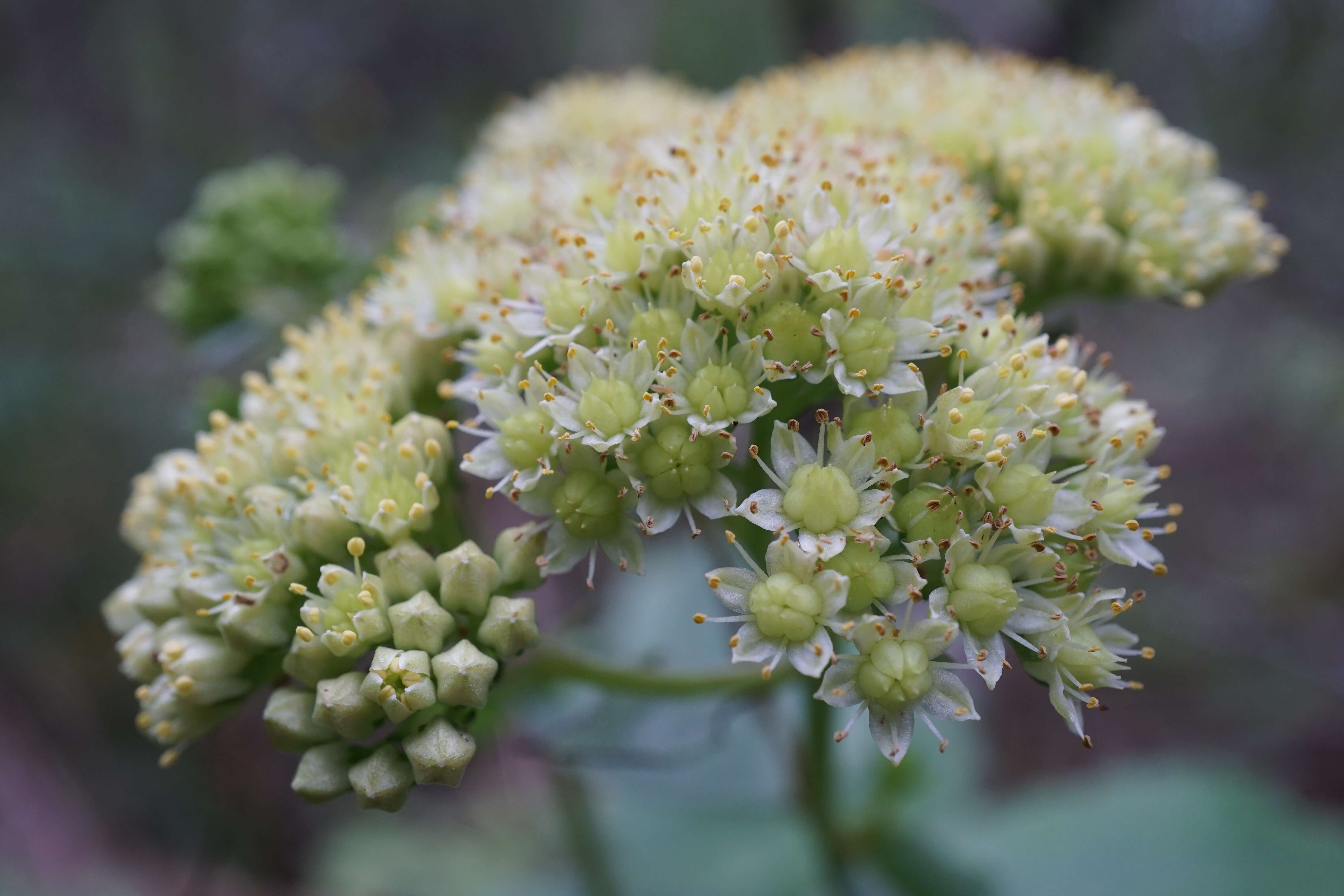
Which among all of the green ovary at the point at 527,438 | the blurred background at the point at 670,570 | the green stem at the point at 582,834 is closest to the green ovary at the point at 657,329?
the green ovary at the point at 527,438

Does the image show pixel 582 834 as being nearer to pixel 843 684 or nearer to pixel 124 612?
pixel 124 612

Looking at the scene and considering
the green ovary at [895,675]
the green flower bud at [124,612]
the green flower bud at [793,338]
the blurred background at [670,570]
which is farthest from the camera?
the blurred background at [670,570]

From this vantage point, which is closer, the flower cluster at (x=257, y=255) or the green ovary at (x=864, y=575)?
the green ovary at (x=864, y=575)

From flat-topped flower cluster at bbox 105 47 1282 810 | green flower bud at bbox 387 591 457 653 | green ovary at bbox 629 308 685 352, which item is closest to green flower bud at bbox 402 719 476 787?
flat-topped flower cluster at bbox 105 47 1282 810

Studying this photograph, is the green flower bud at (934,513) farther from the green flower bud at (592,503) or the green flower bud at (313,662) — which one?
the green flower bud at (313,662)

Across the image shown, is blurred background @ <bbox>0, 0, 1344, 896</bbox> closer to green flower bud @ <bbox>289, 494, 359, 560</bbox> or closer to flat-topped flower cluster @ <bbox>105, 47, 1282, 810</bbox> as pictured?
flat-topped flower cluster @ <bbox>105, 47, 1282, 810</bbox>

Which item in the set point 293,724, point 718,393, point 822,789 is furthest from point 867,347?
point 822,789
